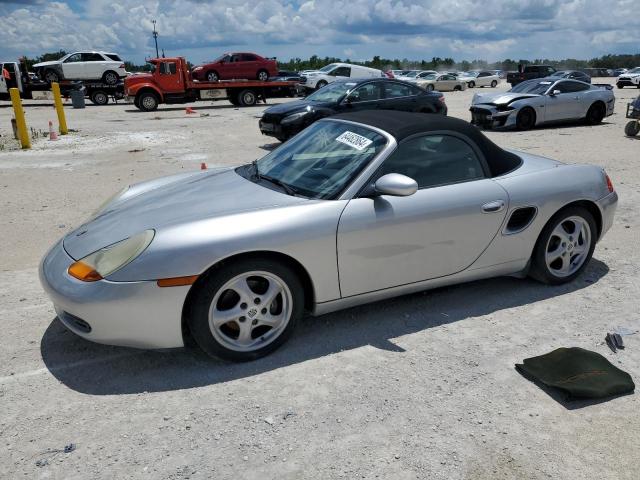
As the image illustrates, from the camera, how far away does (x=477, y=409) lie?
2.87 m

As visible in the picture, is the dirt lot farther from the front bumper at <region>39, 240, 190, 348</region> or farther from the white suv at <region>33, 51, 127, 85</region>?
the white suv at <region>33, 51, 127, 85</region>

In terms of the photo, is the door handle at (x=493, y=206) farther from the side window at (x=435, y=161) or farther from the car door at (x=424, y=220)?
the side window at (x=435, y=161)

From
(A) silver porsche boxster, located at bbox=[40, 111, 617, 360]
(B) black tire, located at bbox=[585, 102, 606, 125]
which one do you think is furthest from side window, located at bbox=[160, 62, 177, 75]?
(A) silver porsche boxster, located at bbox=[40, 111, 617, 360]

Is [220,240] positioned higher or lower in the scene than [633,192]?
higher

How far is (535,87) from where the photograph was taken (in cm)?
1553

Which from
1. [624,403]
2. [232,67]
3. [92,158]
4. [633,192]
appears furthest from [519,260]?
[232,67]

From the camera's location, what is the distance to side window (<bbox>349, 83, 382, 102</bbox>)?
12.0 m

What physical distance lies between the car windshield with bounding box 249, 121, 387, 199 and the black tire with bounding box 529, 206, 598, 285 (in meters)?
1.51

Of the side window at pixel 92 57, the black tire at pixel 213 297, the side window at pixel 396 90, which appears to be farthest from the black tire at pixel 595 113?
the side window at pixel 92 57

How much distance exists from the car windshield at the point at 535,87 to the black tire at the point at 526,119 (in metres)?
0.84

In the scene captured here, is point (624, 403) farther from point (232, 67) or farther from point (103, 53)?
point (103, 53)

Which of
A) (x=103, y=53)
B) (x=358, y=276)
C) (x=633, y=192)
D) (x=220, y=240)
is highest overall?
(x=103, y=53)

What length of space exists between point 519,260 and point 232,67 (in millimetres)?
23438

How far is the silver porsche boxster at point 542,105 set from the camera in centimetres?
1460
